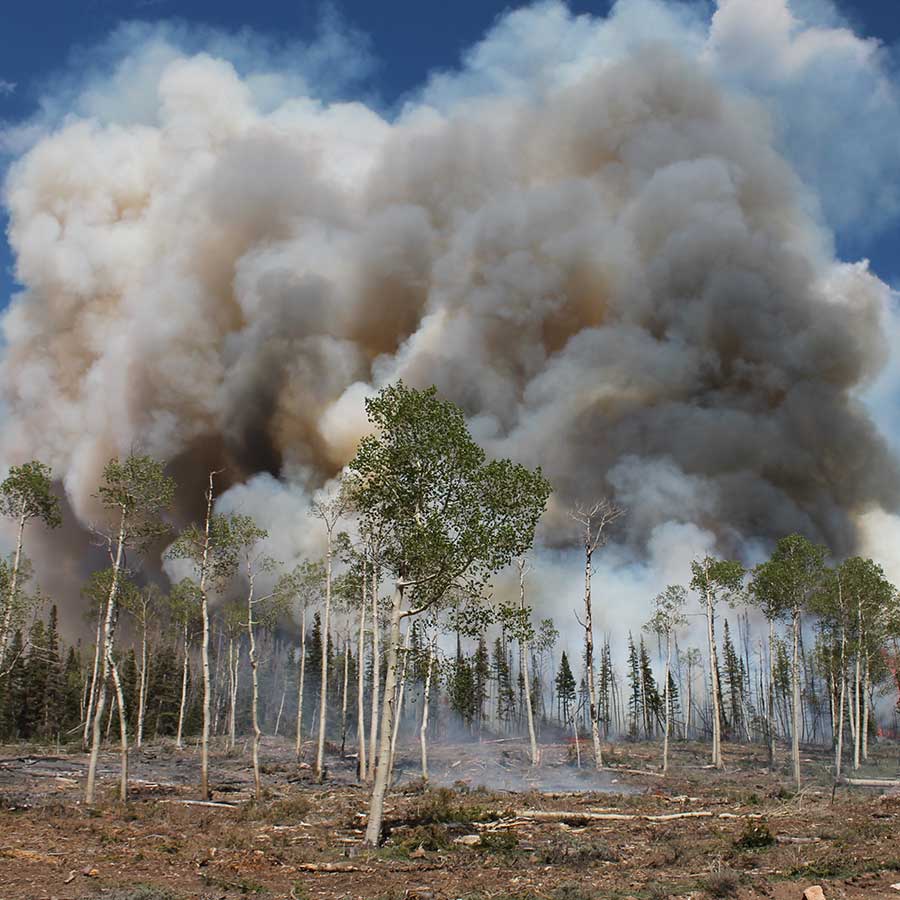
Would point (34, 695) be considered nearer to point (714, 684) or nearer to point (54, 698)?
point (54, 698)

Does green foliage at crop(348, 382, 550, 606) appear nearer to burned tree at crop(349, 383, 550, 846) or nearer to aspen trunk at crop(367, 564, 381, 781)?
burned tree at crop(349, 383, 550, 846)

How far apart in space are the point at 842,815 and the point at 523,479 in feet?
44.6

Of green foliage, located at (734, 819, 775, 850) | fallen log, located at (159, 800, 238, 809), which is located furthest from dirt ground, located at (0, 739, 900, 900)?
fallen log, located at (159, 800, 238, 809)

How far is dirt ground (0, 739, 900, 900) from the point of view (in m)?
12.2

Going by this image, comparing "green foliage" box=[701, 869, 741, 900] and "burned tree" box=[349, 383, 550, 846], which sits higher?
"burned tree" box=[349, 383, 550, 846]

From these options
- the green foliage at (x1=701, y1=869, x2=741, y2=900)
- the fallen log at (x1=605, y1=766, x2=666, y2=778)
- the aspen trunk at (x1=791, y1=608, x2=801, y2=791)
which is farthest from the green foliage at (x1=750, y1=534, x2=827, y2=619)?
the green foliage at (x1=701, y1=869, x2=741, y2=900)

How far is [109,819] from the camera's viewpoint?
21.0m

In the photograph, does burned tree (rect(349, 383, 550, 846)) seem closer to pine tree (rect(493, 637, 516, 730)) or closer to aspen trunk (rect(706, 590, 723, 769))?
aspen trunk (rect(706, 590, 723, 769))

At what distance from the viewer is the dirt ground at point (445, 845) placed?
40.1 feet

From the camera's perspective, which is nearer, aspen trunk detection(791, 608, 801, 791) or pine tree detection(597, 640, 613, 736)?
aspen trunk detection(791, 608, 801, 791)

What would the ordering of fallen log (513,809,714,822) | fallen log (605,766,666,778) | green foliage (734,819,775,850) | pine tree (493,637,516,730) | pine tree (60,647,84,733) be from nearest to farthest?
green foliage (734,819,775,850), fallen log (513,809,714,822), fallen log (605,766,666,778), pine tree (60,647,84,733), pine tree (493,637,516,730)

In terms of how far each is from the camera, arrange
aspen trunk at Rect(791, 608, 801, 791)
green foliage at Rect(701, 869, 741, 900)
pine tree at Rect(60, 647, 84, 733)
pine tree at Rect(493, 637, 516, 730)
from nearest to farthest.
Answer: green foliage at Rect(701, 869, 741, 900) → aspen trunk at Rect(791, 608, 801, 791) → pine tree at Rect(60, 647, 84, 733) → pine tree at Rect(493, 637, 516, 730)

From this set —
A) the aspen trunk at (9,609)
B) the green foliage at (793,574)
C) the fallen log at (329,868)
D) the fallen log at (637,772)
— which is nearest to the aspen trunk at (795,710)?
the green foliage at (793,574)

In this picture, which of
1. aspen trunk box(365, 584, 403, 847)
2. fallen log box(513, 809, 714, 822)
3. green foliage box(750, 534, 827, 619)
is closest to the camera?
aspen trunk box(365, 584, 403, 847)
